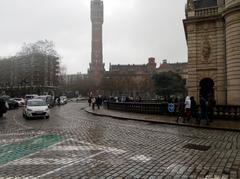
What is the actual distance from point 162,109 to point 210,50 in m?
10.3

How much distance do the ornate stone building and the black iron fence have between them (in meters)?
7.04

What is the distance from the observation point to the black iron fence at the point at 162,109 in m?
20.8

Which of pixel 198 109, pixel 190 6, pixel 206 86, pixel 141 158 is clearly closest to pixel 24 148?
pixel 141 158

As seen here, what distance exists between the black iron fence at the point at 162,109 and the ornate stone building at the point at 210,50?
7.04 metres

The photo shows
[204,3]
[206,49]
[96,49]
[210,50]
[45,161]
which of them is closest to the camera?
[45,161]

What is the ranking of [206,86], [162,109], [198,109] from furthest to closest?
1. [206,86]
2. [162,109]
3. [198,109]

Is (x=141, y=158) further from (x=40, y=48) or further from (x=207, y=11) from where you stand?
(x=40, y=48)

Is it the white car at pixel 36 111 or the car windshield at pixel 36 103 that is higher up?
the car windshield at pixel 36 103

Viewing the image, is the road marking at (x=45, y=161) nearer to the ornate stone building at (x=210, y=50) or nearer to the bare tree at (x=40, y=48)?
the ornate stone building at (x=210, y=50)

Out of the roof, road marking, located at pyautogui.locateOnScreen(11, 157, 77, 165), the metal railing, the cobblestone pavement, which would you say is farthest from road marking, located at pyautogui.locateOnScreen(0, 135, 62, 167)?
the roof

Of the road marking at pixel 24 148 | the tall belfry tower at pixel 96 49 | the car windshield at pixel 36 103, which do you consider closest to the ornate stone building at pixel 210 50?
the car windshield at pixel 36 103

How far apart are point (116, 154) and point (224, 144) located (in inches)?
182

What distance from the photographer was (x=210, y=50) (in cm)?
3180

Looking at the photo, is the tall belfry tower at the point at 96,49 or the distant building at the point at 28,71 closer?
the distant building at the point at 28,71
